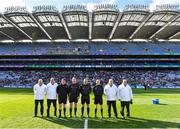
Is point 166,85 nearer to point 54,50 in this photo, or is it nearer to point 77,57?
point 77,57

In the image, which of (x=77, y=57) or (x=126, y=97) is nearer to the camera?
Result: (x=126, y=97)

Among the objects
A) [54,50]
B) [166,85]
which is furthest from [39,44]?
[166,85]

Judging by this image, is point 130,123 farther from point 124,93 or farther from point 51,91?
point 51,91

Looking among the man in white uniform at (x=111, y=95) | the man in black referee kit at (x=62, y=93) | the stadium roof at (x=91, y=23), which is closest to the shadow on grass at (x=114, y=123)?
the man in white uniform at (x=111, y=95)

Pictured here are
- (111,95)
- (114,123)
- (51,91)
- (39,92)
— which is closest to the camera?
(114,123)

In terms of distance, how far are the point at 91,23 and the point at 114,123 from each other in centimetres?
4511

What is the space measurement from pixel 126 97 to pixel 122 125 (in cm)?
265

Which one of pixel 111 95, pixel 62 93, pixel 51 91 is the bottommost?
pixel 111 95

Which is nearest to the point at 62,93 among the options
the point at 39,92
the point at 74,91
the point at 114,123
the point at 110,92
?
→ the point at 74,91

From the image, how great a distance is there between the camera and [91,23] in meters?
57.8

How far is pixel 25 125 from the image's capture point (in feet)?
43.2

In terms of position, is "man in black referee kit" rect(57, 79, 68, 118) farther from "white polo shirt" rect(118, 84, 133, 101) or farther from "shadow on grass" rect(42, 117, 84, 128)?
"white polo shirt" rect(118, 84, 133, 101)

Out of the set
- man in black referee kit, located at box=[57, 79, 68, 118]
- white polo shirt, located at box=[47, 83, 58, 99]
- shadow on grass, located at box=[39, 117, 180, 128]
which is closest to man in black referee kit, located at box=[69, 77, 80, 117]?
man in black referee kit, located at box=[57, 79, 68, 118]

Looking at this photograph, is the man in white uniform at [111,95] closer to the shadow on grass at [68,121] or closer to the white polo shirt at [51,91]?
the shadow on grass at [68,121]
